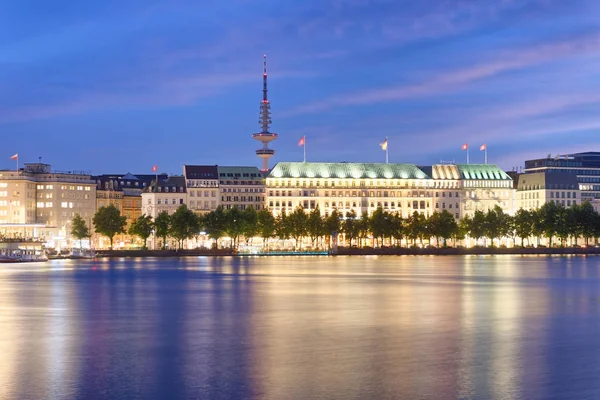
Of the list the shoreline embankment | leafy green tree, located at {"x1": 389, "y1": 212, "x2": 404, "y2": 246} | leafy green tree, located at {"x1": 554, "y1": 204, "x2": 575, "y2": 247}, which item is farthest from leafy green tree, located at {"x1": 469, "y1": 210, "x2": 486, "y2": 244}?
leafy green tree, located at {"x1": 389, "y1": 212, "x2": 404, "y2": 246}

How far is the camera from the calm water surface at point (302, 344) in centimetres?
2931

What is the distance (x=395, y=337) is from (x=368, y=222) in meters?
148

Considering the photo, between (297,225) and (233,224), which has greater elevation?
(233,224)

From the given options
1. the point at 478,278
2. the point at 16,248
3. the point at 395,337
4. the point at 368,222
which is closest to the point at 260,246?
the point at 368,222

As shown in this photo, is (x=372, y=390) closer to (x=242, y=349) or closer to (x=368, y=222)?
(x=242, y=349)

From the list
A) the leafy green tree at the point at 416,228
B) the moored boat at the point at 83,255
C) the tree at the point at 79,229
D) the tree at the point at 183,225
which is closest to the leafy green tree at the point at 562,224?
the leafy green tree at the point at 416,228

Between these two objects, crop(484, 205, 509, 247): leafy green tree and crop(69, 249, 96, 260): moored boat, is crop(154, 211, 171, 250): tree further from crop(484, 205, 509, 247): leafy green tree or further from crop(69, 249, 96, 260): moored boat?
crop(484, 205, 509, 247): leafy green tree

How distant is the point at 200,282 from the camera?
3282 inches

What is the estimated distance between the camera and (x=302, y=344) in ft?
127

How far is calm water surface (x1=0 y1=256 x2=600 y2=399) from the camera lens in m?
29.3

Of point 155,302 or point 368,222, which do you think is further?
point 368,222

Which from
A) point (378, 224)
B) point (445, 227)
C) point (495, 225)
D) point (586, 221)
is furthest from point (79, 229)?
point (586, 221)

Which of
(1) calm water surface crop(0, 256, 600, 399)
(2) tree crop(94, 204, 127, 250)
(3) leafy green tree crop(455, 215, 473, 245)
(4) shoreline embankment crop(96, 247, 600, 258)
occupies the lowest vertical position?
(1) calm water surface crop(0, 256, 600, 399)

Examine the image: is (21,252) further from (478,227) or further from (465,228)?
(478,227)
